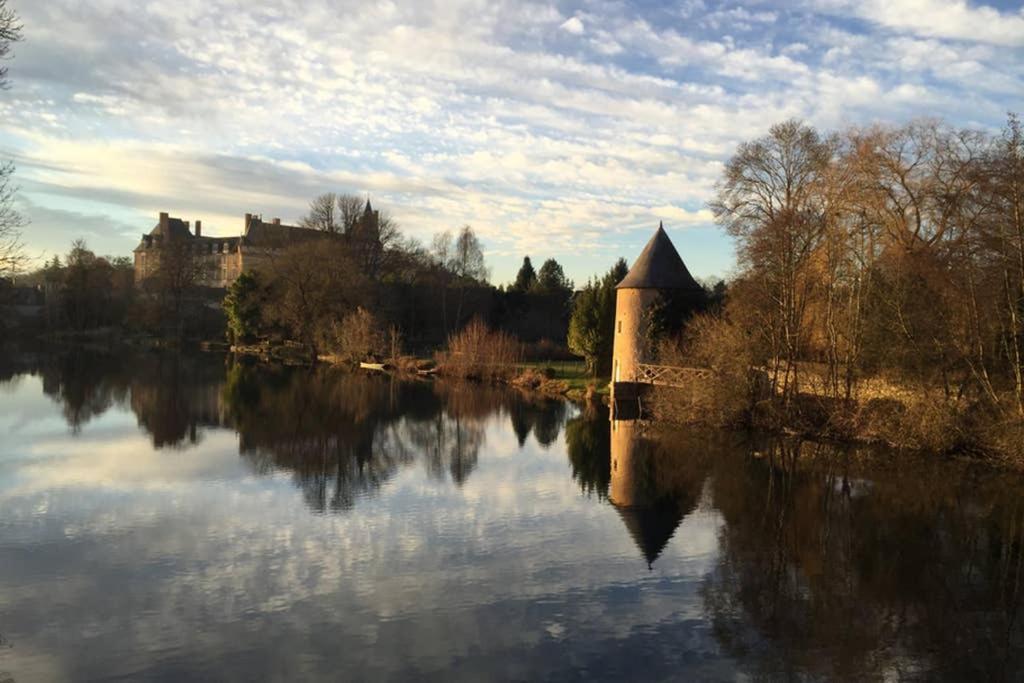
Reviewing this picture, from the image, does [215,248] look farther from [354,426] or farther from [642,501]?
[642,501]

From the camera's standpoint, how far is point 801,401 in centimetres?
2012

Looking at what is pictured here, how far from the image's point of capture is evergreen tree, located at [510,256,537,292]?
51.8 metres

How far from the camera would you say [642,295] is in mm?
26016

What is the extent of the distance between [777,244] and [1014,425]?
725cm

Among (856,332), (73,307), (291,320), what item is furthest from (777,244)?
(73,307)

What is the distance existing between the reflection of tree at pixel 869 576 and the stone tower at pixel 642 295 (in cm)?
1122

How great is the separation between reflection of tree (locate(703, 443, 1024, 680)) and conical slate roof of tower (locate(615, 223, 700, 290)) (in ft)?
38.8

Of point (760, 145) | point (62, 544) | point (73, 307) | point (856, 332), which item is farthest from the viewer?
A: point (73, 307)

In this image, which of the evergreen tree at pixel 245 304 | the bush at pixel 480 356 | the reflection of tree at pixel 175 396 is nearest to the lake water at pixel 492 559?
the reflection of tree at pixel 175 396

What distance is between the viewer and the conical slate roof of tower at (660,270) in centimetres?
2592

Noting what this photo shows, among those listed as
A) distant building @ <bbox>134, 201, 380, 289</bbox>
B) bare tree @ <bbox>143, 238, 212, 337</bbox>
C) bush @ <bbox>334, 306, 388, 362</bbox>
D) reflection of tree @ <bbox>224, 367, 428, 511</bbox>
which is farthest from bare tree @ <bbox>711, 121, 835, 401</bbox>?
distant building @ <bbox>134, 201, 380, 289</bbox>

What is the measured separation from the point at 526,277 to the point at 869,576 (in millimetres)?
46483

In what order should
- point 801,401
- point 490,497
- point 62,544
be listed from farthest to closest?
1. point 801,401
2. point 490,497
3. point 62,544

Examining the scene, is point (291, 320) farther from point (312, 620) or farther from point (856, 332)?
point (312, 620)
